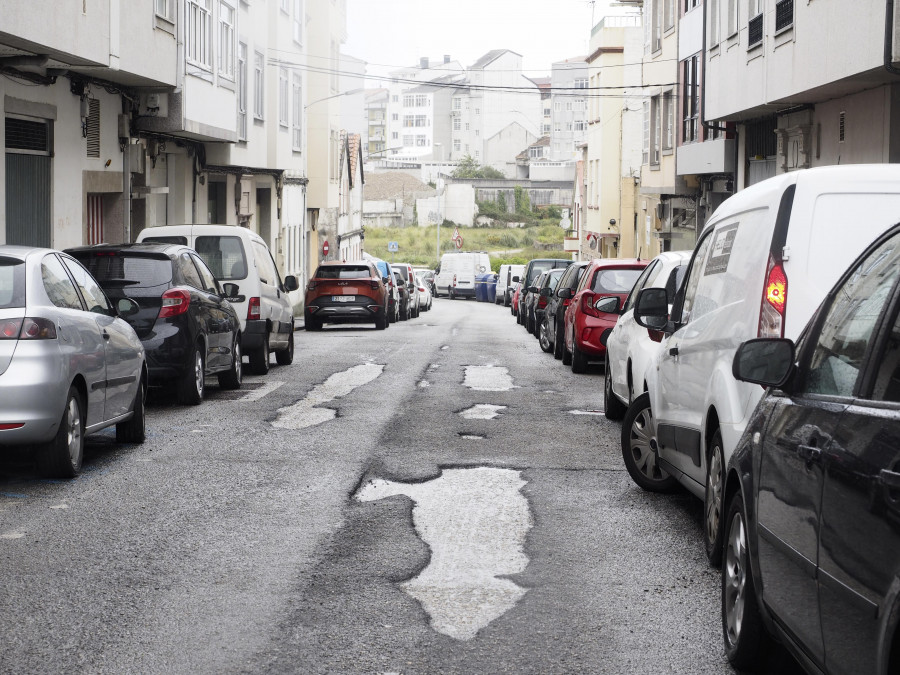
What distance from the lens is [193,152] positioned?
1100 inches

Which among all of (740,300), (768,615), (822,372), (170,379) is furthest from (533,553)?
(170,379)

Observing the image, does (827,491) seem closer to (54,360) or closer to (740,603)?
(740,603)

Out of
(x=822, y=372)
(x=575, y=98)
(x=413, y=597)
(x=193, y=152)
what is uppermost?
(x=575, y=98)

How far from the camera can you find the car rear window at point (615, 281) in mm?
17219

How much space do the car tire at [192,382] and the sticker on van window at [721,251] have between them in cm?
651

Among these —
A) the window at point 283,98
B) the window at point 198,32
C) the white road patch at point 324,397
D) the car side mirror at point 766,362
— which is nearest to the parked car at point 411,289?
the window at point 283,98

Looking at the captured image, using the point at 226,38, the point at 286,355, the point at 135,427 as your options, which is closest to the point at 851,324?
the point at 135,427

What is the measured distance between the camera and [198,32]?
23828 mm

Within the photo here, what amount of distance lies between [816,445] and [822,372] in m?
0.36

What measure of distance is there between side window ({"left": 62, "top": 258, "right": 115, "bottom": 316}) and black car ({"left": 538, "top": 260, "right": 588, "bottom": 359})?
10307 millimetres

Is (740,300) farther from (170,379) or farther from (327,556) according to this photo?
(170,379)

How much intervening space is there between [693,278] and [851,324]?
162 inches

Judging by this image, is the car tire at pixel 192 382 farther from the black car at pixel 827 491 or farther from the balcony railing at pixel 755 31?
the balcony railing at pixel 755 31

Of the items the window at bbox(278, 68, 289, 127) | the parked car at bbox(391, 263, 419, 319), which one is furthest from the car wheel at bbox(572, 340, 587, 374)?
the parked car at bbox(391, 263, 419, 319)
